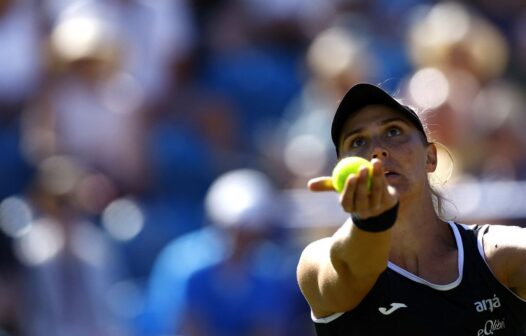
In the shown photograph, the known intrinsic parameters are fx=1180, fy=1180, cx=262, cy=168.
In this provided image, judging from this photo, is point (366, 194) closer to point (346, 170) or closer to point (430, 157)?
point (346, 170)

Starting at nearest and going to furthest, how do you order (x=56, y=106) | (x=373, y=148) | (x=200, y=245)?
(x=373, y=148) → (x=200, y=245) → (x=56, y=106)

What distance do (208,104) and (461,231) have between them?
4445 mm

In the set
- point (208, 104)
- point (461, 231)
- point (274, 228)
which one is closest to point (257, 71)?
point (208, 104)

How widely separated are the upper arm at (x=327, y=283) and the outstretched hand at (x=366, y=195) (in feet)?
0.89

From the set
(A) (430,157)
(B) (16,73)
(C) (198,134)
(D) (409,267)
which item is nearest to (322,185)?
(D) (409,267)

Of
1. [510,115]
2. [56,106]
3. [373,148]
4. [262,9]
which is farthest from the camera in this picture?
[262,9]

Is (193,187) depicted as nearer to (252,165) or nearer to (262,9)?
(252,165)

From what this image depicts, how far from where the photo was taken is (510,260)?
3699 millimetres

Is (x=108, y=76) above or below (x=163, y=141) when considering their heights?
above

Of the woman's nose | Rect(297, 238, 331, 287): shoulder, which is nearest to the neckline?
Rect(297, 238, 331, 287): shoulder

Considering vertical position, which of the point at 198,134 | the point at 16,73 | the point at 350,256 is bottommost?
the point at 350,256

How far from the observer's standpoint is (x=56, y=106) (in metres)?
8.07

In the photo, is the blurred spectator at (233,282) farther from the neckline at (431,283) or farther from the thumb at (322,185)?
the thumb at (322,185)

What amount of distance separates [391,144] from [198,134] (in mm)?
4463
